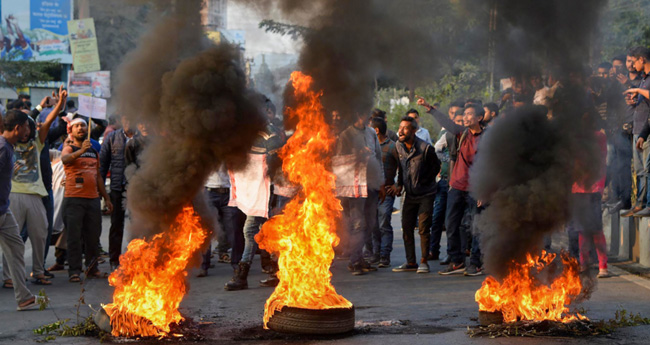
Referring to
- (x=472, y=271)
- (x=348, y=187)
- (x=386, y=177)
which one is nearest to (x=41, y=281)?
(x=348, y=187)

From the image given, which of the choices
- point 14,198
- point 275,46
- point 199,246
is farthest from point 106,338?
point 14,198

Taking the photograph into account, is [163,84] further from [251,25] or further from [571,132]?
[571,132]

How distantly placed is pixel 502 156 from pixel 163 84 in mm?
3028

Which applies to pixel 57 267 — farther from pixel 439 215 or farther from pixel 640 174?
pixel 640 174

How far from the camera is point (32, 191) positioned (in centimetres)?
897

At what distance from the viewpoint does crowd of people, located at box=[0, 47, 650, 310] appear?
8.72 m

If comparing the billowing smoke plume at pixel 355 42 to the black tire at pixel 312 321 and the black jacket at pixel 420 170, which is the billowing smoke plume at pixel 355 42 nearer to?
the black tire at pixel 312 321

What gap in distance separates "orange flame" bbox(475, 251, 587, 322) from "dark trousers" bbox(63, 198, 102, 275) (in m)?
5.35

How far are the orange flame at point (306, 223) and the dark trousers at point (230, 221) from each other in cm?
273

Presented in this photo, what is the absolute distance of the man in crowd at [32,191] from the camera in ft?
29.2

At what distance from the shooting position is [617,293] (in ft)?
27.2

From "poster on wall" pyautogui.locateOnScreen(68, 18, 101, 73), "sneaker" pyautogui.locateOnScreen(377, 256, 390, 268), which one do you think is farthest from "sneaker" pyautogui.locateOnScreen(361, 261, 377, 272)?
"poster on wall" pyautogui.locateOnScreen(68, 18, 101, 73)

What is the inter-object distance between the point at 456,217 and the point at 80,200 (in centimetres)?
500

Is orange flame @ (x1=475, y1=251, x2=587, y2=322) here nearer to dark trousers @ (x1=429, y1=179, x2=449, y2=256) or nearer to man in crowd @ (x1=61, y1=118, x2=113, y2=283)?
dark trousers @ (x1=429, y1=179, x2=449, y2=256)
